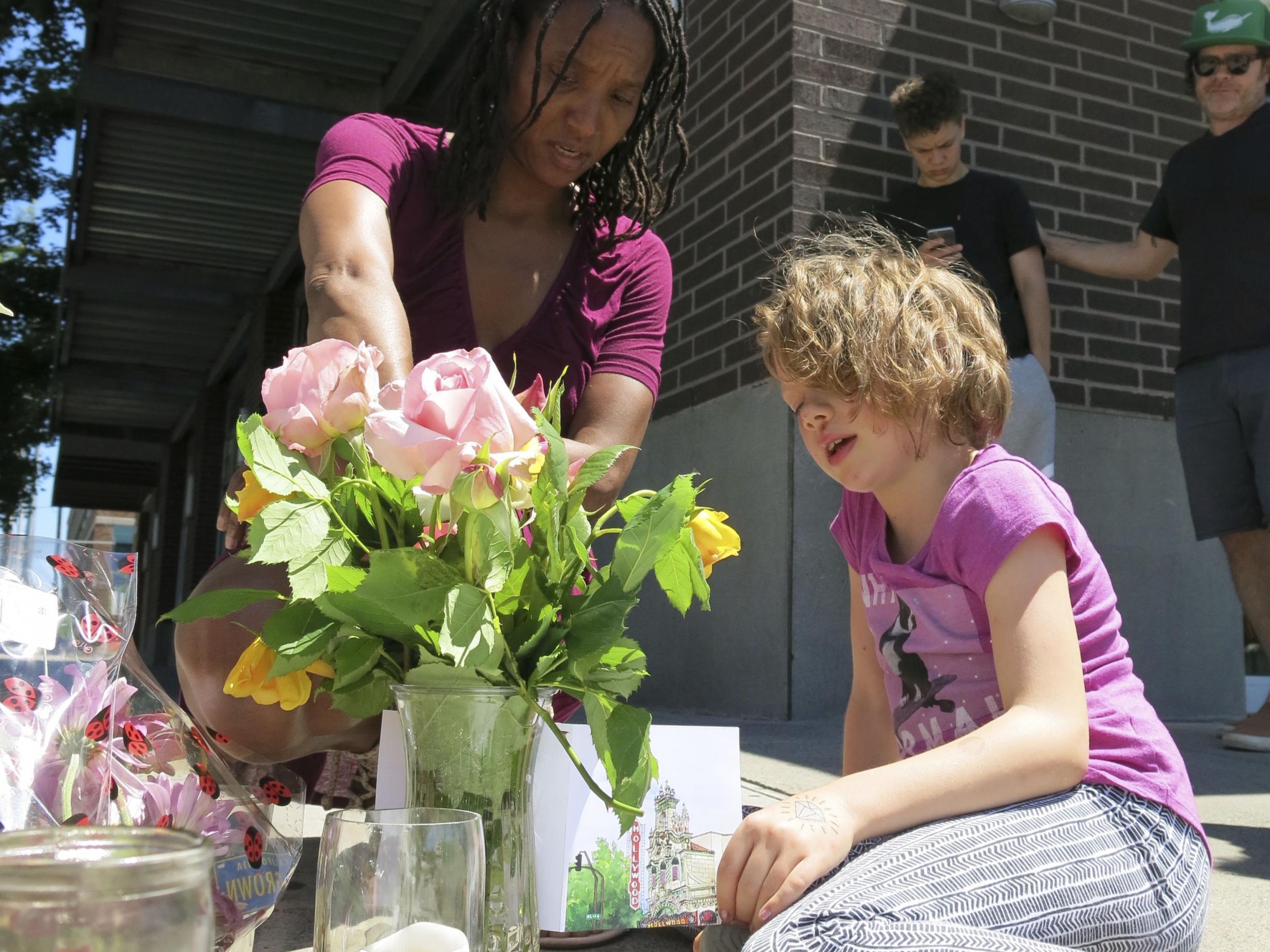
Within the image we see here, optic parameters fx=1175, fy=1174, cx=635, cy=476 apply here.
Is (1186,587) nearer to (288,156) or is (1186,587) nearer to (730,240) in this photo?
(730,240)

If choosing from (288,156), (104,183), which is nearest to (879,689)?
(288,156)

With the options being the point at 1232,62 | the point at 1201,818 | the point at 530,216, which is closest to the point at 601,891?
the point at 530,216

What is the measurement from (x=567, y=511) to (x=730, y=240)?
4.39 metres

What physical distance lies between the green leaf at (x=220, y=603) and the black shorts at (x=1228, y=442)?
353 cm

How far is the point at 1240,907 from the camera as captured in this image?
2.00 metres

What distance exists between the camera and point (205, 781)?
4.02 feet

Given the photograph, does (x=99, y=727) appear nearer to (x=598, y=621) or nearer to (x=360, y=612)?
(x=360, y=612)

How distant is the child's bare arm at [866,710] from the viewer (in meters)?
1.91

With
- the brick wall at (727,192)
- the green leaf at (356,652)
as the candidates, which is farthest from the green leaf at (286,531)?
the brick wall at (727,192)

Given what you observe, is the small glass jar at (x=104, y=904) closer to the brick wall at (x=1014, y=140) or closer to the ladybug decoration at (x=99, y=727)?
the ladybug decoration at (x=99, y=727)

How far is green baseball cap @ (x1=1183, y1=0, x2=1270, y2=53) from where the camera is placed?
3914 millimetres

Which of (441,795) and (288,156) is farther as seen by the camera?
(288,156)


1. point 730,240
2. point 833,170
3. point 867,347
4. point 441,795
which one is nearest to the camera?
point 441,795

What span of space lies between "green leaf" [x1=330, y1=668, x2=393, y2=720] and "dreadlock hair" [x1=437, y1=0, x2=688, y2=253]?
124 centimetres
